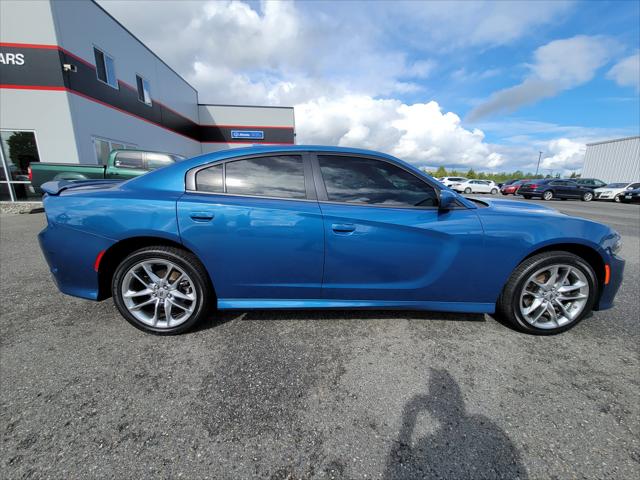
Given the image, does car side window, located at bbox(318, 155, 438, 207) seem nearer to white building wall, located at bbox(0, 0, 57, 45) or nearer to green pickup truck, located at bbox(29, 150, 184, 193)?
green pickup truck, located at bbox(29, 150, 184, 193)

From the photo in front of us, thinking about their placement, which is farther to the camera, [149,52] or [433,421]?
[149,52]

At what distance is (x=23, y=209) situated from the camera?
8086 mm

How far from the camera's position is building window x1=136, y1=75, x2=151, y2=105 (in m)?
13.2

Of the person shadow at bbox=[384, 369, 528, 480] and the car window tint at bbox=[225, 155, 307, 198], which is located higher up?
the car window tint at bbox=[225, 155, 307, 198]

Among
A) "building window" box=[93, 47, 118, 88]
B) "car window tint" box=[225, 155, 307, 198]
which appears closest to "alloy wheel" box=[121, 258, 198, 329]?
"car window tint" box=[225, 155, 307, 198]

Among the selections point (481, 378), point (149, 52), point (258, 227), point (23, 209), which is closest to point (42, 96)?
point (23, 209)

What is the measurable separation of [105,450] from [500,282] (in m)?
2.78

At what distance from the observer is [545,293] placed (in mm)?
2305

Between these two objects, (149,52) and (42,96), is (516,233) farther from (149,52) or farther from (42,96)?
(149,52)

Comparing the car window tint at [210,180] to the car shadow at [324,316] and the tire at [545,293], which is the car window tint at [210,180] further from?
the tire at [545,293]

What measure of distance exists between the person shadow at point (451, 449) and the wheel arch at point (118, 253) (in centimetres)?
170

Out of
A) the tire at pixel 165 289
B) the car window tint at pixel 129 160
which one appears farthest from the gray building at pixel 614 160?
the car window tint at pixel 129 160

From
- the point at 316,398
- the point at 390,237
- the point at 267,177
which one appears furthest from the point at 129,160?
the point at 316,398

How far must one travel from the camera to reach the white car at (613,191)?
18434mm
